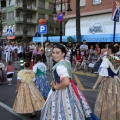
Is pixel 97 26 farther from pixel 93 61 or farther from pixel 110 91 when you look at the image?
pixel 110 91

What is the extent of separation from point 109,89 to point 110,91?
0.15ft

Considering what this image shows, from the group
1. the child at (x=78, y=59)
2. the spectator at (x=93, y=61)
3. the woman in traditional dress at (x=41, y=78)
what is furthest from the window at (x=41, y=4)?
the woman in traditional dress at (x=41, y=78)

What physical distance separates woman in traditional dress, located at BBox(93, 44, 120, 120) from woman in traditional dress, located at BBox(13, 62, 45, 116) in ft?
5.23

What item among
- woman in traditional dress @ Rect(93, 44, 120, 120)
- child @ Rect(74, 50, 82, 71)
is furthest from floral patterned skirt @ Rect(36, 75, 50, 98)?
child @ Rect(74, 50, 82, 71)

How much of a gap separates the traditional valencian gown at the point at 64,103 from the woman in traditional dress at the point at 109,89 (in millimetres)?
1245

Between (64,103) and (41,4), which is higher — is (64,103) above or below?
below

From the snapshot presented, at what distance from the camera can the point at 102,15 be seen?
29.4 metres

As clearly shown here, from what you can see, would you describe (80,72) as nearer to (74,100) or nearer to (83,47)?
(83,47)

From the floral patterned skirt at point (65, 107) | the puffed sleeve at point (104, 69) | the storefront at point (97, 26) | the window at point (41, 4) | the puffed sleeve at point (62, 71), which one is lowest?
the floral patterned skirt at point (65, 107)

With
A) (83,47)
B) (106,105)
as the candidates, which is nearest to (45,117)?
(106,105)

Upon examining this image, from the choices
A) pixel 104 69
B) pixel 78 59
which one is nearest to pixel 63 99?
pixel 104 69

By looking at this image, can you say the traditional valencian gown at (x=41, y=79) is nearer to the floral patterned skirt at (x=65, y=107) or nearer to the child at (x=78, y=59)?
the floral patterned skirt at (x=65, y=107)

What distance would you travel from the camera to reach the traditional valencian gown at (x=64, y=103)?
3.99m

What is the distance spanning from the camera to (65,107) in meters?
4.02
